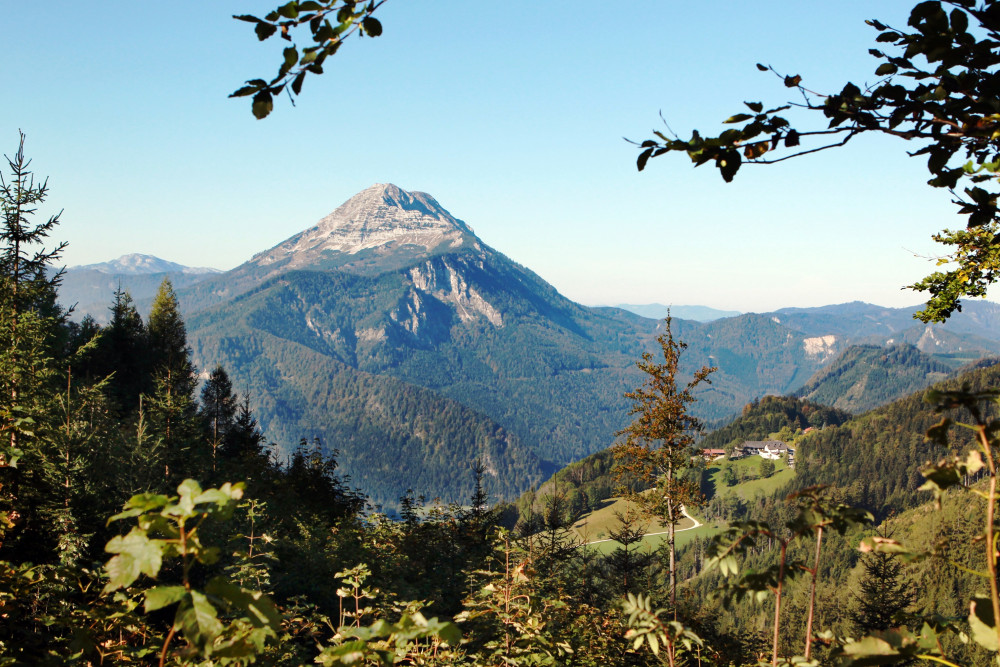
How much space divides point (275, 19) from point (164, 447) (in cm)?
1878

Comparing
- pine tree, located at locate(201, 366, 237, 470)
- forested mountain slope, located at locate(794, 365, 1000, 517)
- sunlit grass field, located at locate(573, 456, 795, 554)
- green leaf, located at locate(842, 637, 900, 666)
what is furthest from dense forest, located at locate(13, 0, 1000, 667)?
forested mountain slope, located at locate(794, 365, 1000, 517)

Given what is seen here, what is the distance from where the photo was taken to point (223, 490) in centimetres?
150

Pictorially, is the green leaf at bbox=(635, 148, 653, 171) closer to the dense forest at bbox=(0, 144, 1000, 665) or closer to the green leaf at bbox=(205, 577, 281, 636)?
the dense forest at bbox=(0, 144, 1000, 665)

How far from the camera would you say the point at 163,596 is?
1319 millimetres


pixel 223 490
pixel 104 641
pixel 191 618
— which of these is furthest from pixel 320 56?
pixel 104 641

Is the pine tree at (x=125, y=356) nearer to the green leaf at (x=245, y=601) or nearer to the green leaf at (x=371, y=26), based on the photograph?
the green leaf at (x=371, y=26)

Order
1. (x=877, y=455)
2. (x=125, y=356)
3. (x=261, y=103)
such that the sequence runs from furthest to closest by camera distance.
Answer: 1. (x=877, y=455)
2. (x=125, y=356)
3. (x=261, y=103)

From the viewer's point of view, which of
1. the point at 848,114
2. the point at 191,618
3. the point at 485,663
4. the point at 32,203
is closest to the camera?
the point at 191,618

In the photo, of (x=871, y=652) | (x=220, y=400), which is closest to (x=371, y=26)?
(x=871, y=652)

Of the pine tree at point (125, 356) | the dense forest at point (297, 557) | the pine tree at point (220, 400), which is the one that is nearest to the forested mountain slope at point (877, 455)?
the pine tree at point (220, 400)

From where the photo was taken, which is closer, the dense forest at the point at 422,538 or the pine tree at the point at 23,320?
the dense forest at the point at 422,538

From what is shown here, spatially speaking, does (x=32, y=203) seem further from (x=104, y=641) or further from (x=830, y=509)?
(x=830, y=509)

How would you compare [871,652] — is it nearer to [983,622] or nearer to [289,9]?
[983,622]

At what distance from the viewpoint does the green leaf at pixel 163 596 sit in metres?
1.27
